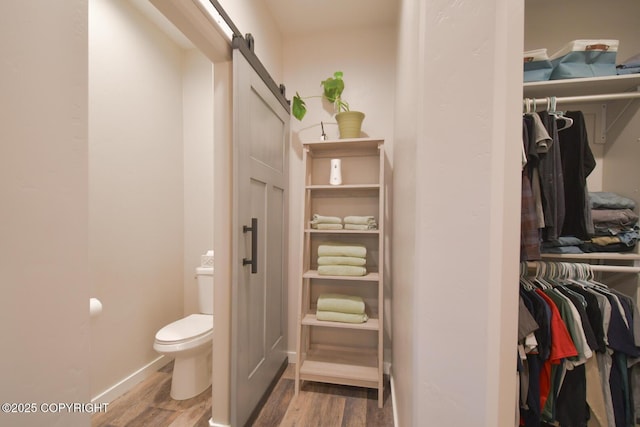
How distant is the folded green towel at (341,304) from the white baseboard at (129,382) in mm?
1368

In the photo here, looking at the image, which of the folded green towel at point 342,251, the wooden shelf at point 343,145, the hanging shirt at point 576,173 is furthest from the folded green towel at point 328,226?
the hanging shirt at point 576,173

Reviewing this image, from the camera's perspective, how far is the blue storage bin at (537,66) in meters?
1.29

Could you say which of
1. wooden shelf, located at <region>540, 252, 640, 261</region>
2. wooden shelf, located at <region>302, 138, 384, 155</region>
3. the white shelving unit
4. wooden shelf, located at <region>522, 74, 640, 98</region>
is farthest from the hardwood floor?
wooden shelf, located at <region>522, 74, 640, 98</region>

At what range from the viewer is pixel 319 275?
1.64m

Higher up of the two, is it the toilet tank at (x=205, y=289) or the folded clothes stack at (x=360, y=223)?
the folded clothes stack at (x=360, y=223)

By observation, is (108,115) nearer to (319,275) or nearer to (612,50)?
(319,275)

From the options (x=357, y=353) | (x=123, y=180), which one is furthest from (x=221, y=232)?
(x=357, y=353)

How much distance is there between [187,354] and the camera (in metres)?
1.55

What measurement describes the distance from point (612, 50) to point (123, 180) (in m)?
2.98

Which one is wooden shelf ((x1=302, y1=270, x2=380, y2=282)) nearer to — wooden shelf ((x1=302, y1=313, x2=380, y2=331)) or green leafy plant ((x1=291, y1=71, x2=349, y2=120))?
wooden shelf ((x1=302, y1=313, x2=380, y2=331))

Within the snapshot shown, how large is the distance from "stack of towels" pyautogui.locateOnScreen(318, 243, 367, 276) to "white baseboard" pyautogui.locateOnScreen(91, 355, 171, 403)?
4.85 feet

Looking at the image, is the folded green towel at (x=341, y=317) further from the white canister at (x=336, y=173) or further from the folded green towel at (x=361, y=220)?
the white canister at (x=336, y=173)

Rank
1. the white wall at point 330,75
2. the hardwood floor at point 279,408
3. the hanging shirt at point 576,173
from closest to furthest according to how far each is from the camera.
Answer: the hanging shirt at point 576,173, the hardwood floor at point 279,408, the white wall at point 330,75

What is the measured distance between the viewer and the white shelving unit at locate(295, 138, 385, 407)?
66.6 inches
